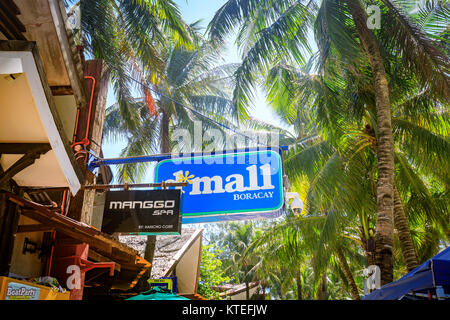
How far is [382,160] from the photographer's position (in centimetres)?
889

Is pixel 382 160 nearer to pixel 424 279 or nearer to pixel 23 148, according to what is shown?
pixel 424 279

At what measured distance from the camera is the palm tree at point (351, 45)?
28.3ft

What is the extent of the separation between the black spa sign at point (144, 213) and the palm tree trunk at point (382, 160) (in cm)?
402

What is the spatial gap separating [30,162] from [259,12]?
27.2ft

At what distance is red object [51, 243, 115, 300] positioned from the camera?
21.2ft

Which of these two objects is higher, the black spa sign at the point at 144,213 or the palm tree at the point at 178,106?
the palm tree at the point at 178,106

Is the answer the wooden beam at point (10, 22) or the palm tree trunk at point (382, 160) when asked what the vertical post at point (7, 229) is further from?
the palm tree trunk at point (382, 160)

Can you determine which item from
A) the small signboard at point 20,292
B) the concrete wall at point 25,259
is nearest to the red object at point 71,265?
the concrete wall at point 25,259

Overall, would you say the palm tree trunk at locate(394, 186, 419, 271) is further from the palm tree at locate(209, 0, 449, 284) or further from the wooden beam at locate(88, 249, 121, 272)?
the wooden beam at locate(88, 249, 121, 272)

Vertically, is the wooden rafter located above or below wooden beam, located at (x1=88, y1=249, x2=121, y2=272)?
above

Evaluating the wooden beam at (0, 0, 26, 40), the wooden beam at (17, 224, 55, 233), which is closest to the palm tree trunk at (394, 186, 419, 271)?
the wooden beam at (17, 224, 55, 233)

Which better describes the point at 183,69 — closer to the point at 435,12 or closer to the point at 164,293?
the point at 435,12

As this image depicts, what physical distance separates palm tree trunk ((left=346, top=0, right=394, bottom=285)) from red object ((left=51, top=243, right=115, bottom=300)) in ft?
15.7
